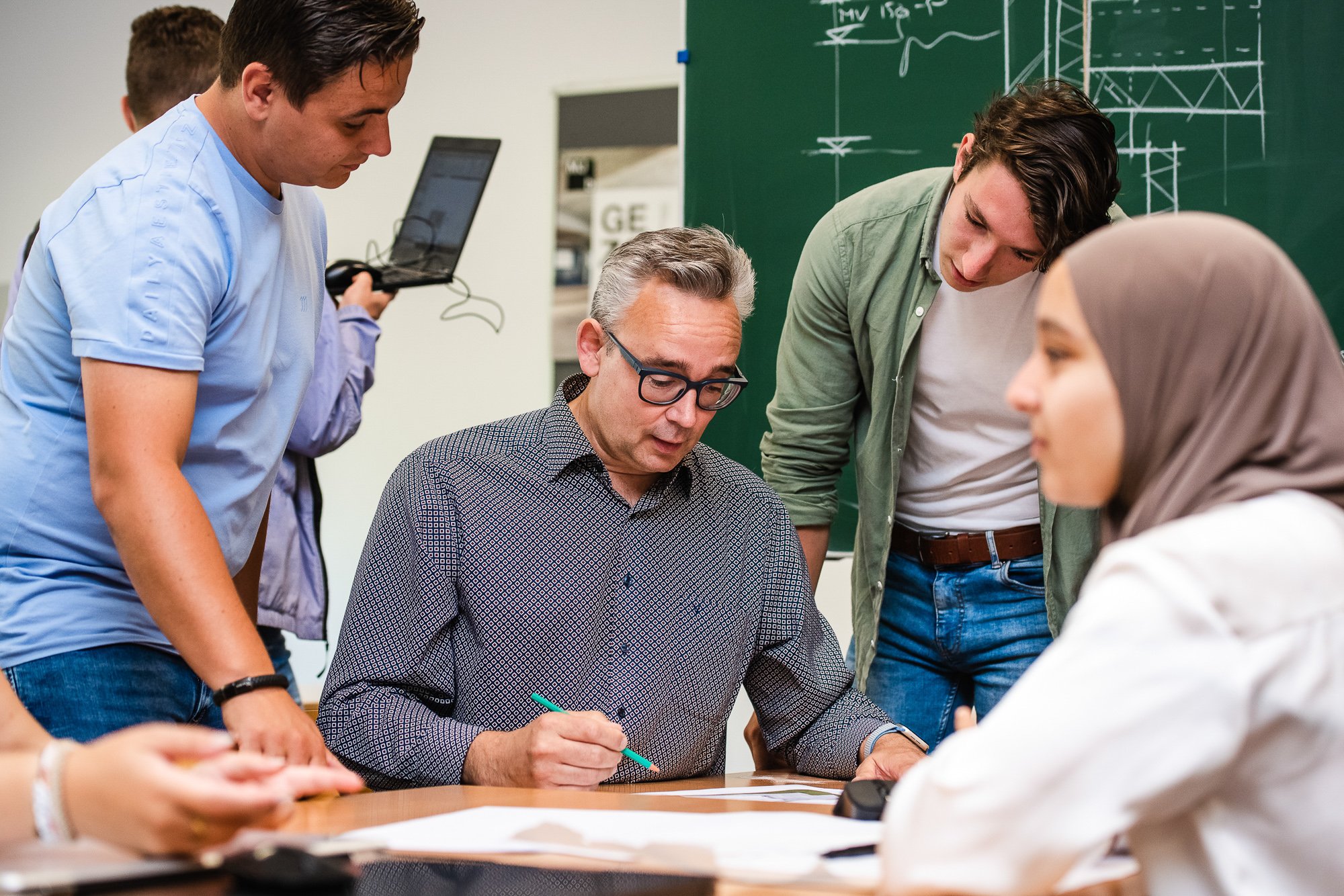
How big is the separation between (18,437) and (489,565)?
57 cm

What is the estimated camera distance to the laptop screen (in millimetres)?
2732

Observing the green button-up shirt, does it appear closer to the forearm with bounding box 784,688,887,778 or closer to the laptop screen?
the forearm with bounding box 784,688,887,778

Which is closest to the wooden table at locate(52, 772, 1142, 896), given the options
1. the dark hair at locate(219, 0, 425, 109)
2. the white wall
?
the dark hair at locate(219, 0, 425, 109)

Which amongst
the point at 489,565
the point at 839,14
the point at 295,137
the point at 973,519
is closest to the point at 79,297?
the point at 295,137

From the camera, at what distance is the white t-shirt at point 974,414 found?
6.18 feet

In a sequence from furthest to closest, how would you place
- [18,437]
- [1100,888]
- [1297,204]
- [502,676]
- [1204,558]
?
[1297,204], [502,676], [18,437], [1100,888], [1204,558]

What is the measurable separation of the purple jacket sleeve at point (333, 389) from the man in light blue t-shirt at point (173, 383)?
0.75 m

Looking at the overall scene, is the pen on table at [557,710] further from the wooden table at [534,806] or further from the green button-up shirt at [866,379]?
the green button-up shirt at [866,379]

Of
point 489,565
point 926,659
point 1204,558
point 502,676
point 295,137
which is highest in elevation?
point 295,137

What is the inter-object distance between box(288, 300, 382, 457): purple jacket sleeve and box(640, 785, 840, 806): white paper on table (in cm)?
114

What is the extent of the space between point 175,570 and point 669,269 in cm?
76

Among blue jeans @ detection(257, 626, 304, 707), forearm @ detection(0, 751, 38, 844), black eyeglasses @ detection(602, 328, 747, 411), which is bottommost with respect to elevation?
blue jeans @ detection(257, 626, 304, 707)

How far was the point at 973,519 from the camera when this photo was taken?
1915 millimetres

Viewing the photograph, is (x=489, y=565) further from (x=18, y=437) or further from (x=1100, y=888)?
(x=1100, y=888)
